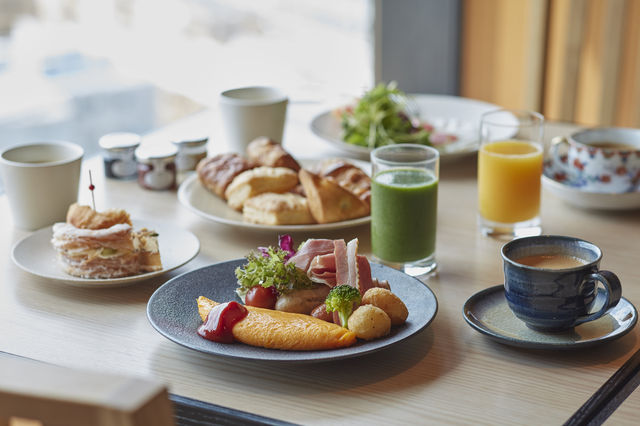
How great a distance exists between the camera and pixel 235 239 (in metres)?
1.41

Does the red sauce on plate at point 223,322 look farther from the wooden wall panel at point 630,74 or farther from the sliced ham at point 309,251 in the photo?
the wooden wall panel at point 630,74

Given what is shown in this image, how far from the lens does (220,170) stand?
1.57 metres

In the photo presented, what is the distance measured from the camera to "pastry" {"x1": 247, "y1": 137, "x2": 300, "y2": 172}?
5.16 feet

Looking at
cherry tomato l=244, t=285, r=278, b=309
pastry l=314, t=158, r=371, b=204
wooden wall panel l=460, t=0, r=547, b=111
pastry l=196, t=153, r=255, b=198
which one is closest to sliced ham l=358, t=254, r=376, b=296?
cherry tomato l=244, t=285, r=278, b=309

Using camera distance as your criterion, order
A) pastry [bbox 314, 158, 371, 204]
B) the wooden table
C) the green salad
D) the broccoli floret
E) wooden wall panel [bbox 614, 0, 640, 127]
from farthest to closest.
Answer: wooden wall panel [bbox 614, 0, 640, 127]
the green salad
pastry [bbox 314, 158, 371, 204]
the broccoli floret
the wooden table

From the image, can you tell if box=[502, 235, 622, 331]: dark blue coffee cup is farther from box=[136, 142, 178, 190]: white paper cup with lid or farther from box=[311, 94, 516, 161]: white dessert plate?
box=[136, 142, 178, 190]: white paper cup with lid

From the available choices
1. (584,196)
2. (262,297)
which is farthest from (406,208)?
(584,196)

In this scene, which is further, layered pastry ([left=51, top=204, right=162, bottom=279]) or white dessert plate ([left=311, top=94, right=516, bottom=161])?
white dessert plate ([left=311, top=94, right=516, bottom=161])

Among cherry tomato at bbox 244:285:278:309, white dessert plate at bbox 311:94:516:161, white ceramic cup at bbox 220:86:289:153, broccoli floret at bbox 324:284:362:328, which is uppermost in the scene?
white ceramic cup at bbox 220:86:289:153

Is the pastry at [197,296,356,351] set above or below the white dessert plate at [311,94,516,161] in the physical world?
below

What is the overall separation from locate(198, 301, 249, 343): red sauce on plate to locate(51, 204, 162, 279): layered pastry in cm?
26

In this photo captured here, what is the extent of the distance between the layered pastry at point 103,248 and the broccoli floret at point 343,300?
0.35 metres

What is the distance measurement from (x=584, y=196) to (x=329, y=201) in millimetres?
497

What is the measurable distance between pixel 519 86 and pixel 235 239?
227 cm
